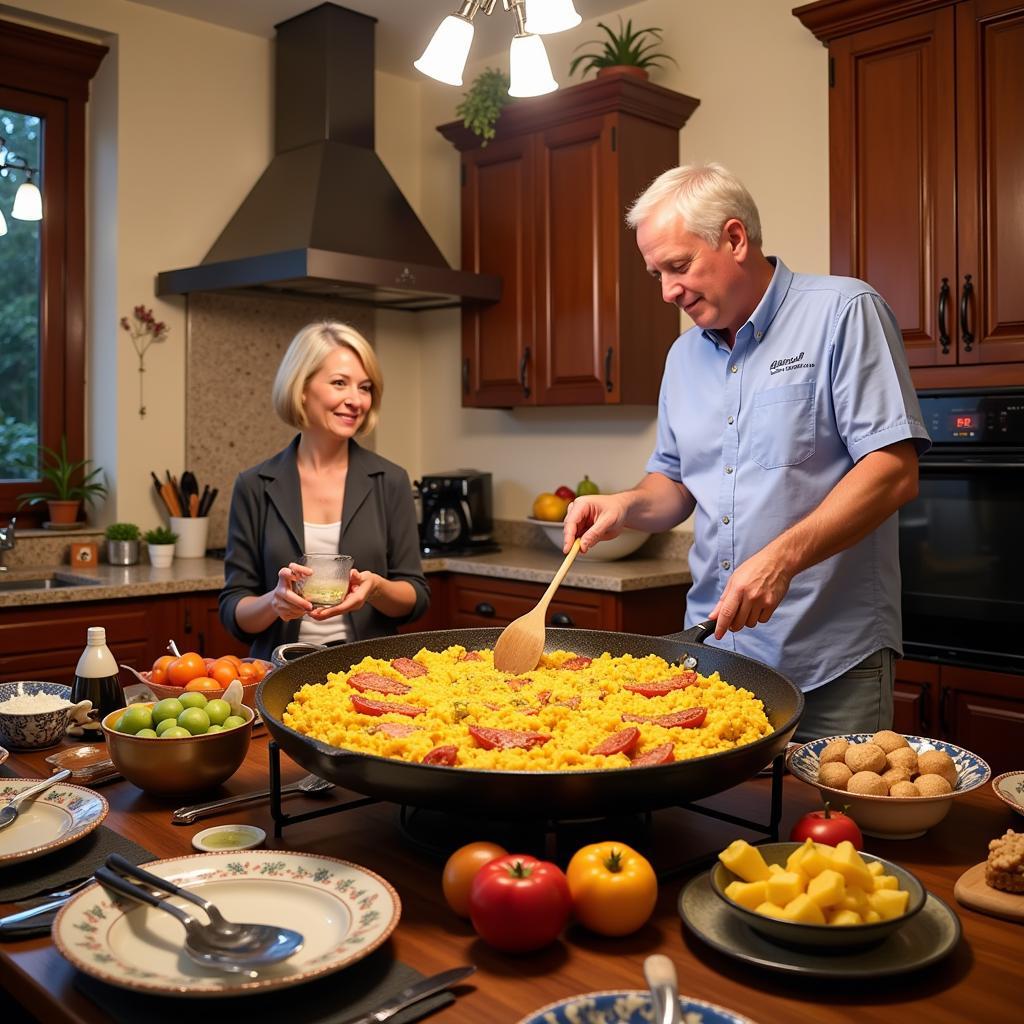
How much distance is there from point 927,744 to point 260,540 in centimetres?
168

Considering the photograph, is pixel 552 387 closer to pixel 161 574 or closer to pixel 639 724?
pixel 161 574

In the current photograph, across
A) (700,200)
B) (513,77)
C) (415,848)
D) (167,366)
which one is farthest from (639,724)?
(167,366)

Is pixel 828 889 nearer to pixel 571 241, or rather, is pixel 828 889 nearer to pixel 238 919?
pixel 238 919

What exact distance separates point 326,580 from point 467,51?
4.38ft

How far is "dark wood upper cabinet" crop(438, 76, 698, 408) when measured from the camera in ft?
12.9

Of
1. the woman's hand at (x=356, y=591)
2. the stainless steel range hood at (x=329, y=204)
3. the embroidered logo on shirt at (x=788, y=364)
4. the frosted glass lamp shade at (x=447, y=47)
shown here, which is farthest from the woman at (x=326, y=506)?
the stainless steel range hood at (x=329, y=204)

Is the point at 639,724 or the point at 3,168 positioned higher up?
the point at 3,168

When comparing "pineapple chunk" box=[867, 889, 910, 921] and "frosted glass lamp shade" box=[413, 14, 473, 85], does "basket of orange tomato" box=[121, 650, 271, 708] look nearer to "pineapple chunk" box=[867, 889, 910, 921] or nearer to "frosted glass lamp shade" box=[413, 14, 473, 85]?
"pineapple chunk" box=[867, 889, 910, 921]

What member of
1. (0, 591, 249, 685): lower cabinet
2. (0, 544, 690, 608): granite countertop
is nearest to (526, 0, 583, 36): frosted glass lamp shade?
(0, 544, 690, 608): granite countertop

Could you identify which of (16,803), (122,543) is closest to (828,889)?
(16,803)

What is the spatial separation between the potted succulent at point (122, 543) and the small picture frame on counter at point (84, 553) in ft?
0.21

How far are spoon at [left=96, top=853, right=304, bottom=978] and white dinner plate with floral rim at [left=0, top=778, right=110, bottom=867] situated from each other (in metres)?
0.27

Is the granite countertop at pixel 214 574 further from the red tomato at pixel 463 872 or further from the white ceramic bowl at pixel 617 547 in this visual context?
the red tomato at pixel 463 872

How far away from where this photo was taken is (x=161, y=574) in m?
3.83
